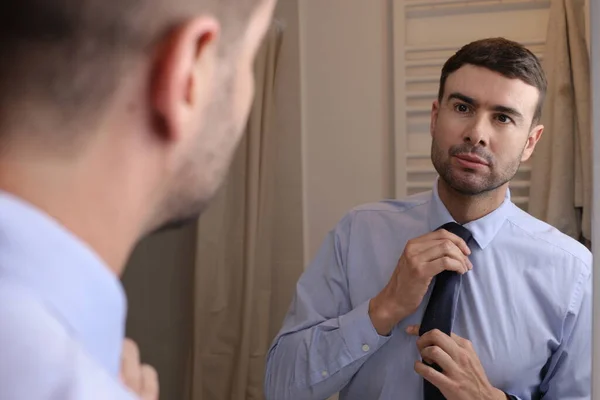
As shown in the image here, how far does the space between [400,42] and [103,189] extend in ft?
3.36

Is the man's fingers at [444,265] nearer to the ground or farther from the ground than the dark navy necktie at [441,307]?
farther from the ground

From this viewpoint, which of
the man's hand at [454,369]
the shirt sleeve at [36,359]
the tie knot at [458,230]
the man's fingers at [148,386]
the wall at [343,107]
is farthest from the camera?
the wall at [343,107]

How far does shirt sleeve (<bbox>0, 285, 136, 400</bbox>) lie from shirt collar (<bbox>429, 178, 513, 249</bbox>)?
70cm

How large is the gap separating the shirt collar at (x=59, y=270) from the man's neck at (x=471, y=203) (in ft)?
2.19

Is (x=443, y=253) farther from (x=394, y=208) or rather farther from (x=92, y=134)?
(x=92, y=134)

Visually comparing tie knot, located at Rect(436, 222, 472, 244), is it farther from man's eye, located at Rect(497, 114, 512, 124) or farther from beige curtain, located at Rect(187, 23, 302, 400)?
beige curtain, located at Rect(187, 23, 302, 400)

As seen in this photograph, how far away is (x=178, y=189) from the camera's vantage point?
0.23 metres

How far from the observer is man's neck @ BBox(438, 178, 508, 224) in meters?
0.83

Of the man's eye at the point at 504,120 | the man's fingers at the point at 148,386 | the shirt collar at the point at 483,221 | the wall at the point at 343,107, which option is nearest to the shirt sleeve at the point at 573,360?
the shirt collar at the point at 483,221

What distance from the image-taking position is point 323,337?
82 cm

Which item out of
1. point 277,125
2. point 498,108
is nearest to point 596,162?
point 498,108

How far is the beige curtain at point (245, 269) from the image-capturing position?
3.98ft

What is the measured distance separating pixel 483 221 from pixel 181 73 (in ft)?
2.25

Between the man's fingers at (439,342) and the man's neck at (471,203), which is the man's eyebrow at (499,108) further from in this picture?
the man's fingers at (439,342)
